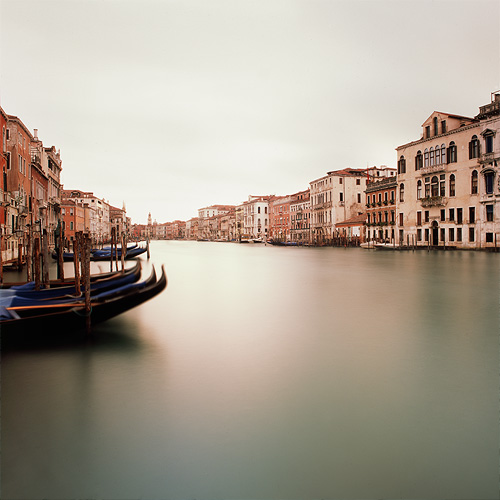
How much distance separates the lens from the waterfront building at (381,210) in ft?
84.0

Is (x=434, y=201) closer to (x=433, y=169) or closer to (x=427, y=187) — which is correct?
(x=427, y=187)

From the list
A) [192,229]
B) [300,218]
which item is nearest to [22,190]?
[300,218]

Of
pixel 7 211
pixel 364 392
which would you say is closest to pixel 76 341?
pixel 364 392

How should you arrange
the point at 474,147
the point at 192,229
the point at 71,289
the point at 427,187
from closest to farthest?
the point at 71,289, the point at 474,147, the point at 427,187, the point at 192,229

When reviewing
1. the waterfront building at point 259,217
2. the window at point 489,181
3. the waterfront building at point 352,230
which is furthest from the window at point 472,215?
the waterfront building at point 259,217

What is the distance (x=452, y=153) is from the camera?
20.2m

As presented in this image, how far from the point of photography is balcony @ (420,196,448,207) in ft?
67.7

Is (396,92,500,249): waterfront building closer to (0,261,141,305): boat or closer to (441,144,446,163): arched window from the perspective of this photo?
(441,144,446,163): arched window

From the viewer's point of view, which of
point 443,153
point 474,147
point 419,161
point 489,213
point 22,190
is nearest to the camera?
point 22,190

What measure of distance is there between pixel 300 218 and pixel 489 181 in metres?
25.2

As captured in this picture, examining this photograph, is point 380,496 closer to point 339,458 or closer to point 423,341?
point 339,458

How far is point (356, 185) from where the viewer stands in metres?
34.4

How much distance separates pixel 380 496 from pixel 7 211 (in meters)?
14.4

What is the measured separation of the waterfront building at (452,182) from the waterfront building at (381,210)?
48.4 inches
